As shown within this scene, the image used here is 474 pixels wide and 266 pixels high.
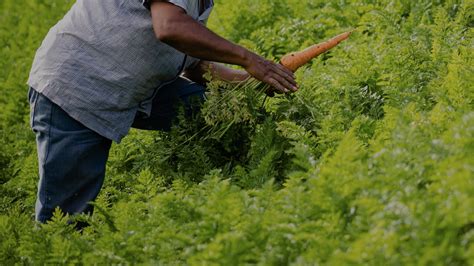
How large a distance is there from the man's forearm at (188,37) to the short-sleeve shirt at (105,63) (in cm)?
28

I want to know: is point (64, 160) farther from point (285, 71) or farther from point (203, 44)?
point (285, 71)

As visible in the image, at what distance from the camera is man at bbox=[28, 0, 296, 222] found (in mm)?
5094

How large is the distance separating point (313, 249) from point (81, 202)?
2.19m

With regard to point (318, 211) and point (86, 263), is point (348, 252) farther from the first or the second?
point (86, 263)

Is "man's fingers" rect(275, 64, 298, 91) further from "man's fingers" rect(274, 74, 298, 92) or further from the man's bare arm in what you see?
the man's bare arm

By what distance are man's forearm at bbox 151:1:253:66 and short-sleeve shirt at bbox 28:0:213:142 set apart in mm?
279

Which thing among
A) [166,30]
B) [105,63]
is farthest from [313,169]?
[105,63]

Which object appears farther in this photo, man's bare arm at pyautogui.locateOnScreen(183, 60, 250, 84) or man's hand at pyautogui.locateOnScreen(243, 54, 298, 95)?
man's bare arm at pyautogui.locateOnScreen(183, 60, 250, 84)

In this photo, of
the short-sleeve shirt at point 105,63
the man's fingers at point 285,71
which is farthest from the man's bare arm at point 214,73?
the short-sleeve shirt at point 105,63

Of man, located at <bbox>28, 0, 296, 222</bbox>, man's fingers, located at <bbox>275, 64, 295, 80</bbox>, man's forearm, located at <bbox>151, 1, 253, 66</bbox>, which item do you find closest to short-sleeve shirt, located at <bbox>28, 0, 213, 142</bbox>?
man, located at <bbox>28, 0, 296, 222</bbox>

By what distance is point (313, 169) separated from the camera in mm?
4293

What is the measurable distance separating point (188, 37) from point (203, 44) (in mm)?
107

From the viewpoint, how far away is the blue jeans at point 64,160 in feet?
17.1

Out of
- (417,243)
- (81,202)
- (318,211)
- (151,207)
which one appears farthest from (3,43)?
(417,243)
